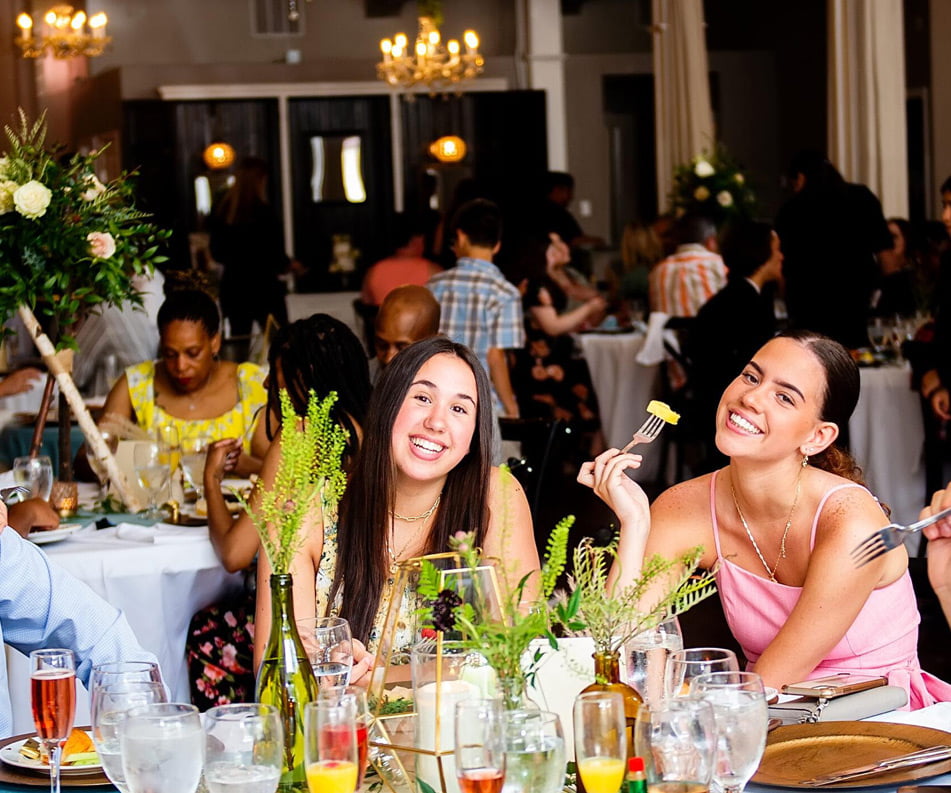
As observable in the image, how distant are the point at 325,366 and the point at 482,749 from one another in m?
2.05

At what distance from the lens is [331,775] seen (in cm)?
139

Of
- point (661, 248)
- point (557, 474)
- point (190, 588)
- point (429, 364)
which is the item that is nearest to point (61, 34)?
point (661, 248)

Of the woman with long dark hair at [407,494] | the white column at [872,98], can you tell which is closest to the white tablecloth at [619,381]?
the white column at [872,98]

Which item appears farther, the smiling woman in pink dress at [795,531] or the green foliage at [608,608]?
the smiling woman in pink dress at [795,531]

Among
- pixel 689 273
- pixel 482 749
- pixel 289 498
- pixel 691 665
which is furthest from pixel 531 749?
pixel 689 273

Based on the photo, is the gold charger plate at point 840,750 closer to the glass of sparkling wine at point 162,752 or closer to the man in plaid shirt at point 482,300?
the glass of sparkling wine at point 162,752

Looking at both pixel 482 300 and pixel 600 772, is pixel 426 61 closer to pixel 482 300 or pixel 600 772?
pixel 482 300

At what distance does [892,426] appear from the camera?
598 cm

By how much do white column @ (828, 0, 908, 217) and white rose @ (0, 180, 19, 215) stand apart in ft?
17.9

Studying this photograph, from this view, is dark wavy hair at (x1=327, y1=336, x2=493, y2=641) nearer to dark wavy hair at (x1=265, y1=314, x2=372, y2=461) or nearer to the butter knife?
dark wavy hair at (x1=265, y1=314, x2=372, y2=461)

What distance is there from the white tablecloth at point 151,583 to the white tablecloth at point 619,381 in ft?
16.1

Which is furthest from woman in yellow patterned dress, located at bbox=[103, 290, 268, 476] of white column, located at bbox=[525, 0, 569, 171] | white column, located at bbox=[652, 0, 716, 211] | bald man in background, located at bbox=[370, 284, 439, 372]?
white column, located at bbox=[525, 0, 569, 171]

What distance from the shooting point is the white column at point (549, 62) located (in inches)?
526

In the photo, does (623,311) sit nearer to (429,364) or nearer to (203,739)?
(429,364)
